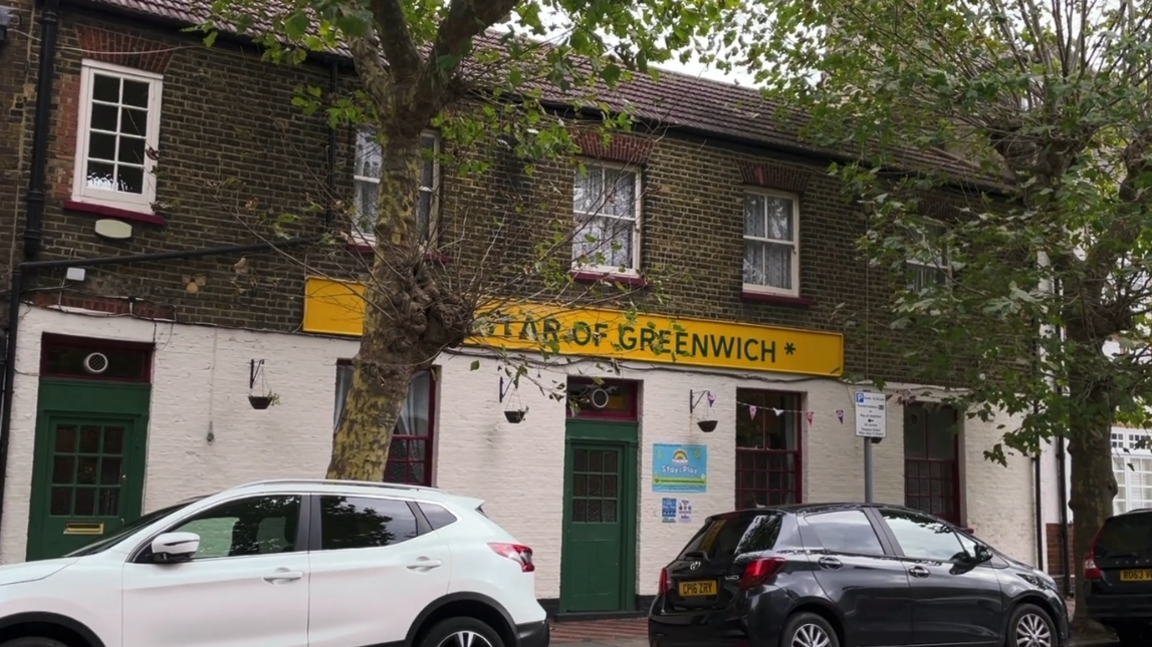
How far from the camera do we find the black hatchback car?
9.98m

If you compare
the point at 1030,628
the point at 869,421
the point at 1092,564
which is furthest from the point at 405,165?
the point at 1092,564

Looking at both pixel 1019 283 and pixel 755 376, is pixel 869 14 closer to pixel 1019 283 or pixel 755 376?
pixel 1019 283

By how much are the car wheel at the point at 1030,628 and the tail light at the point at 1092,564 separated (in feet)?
5.84

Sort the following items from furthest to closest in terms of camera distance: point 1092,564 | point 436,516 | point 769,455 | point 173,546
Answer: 1. point 769,455
2. point 1092,564
3. point 436,516
4. point 173,546

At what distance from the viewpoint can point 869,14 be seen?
14.4 m

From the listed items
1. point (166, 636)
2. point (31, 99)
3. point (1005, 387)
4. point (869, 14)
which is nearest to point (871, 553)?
Answer: point (1005, 387)

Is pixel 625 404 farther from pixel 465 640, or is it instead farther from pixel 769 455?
pixel 465 640

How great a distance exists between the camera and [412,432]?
1378cm

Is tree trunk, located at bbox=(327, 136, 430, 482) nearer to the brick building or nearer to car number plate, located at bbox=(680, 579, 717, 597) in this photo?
the brick building

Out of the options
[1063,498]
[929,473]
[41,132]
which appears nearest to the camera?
[41,132]

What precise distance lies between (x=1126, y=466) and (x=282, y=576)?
660 inches

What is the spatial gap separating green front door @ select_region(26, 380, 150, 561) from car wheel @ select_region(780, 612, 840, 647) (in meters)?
6.56

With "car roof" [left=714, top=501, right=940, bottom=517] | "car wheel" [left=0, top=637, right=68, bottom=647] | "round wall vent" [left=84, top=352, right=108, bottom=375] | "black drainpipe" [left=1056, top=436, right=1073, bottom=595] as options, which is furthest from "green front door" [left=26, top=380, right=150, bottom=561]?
"black drainpipe" [left=1056, top=436, right=1073, bottom=595]

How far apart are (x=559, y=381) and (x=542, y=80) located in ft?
12.0
